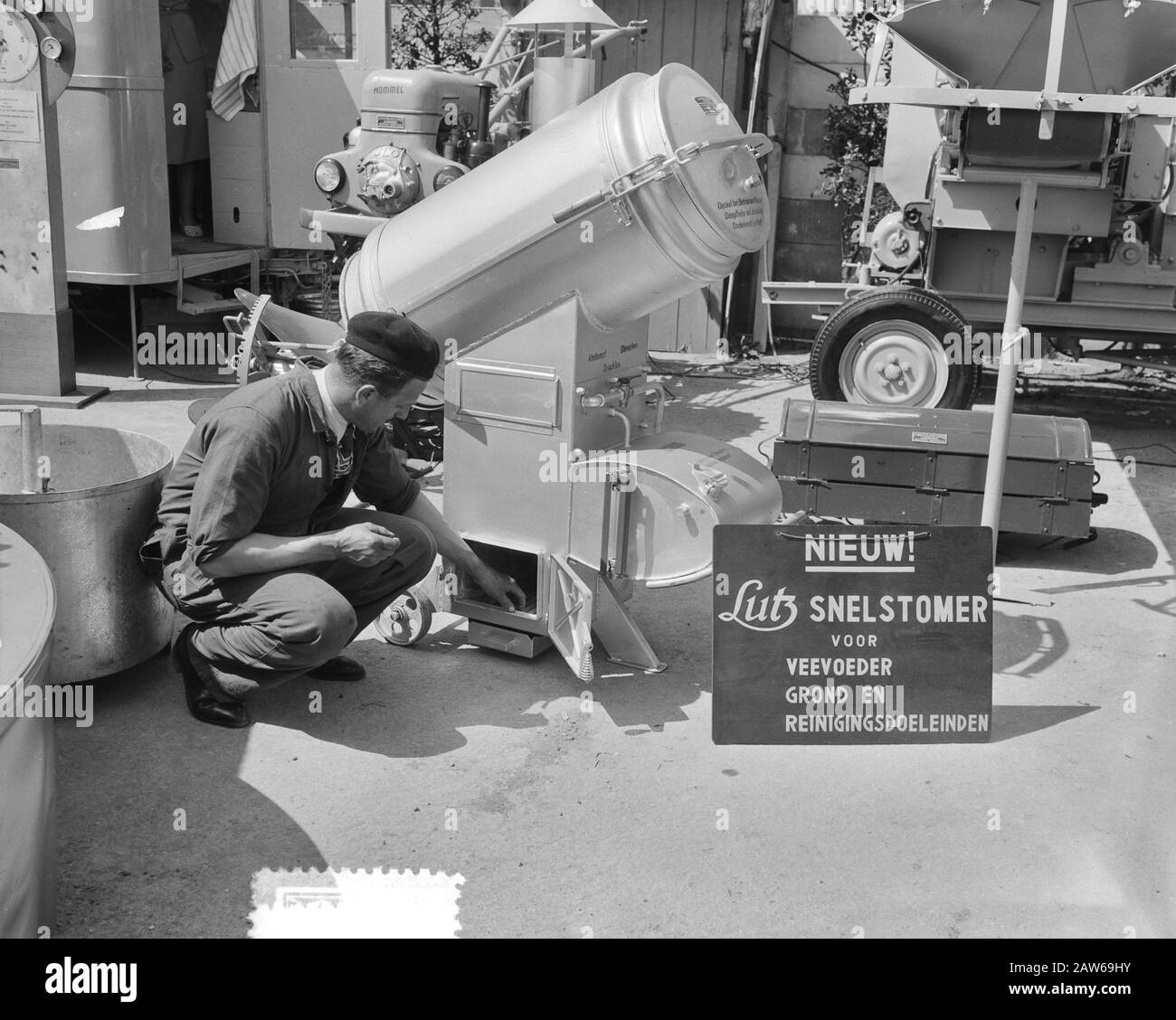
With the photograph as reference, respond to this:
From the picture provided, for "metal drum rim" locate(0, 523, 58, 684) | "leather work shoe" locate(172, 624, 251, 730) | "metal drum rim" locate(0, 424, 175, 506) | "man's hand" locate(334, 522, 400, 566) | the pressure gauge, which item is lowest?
"leather work shoe" locate(172, 624, 251, 730)

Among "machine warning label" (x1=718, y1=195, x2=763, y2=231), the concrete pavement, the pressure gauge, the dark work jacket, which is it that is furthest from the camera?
the pressure gauge

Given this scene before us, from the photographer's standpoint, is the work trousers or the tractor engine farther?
the tractor engine

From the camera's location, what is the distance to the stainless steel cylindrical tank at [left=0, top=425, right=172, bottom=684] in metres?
3.54

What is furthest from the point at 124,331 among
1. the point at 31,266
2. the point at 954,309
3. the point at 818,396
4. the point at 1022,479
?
the point at 1022,479

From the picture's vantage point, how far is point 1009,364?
4277 mm

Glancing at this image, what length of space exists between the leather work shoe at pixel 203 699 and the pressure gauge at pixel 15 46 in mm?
4247

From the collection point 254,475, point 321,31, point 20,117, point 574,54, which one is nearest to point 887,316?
point 574,54

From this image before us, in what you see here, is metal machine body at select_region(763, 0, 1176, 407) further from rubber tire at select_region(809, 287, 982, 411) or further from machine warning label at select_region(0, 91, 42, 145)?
machine warning label at select_region(0, 91, 42, 145)

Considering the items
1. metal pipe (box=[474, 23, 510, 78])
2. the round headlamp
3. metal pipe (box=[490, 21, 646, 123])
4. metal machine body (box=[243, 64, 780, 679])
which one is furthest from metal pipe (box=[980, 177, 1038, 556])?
metal pipe (box=[474, 23, 510, 78])

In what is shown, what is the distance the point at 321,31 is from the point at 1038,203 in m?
4.70

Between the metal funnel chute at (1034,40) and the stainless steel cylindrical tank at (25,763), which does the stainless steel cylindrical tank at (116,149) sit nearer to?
the metal funnel chute at (1034,40)

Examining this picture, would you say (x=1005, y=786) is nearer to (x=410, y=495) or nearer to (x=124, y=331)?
(x=410, y=495)

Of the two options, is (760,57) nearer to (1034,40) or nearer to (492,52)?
(492,52)

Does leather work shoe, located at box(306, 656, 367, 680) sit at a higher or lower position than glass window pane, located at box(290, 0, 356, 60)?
lower
